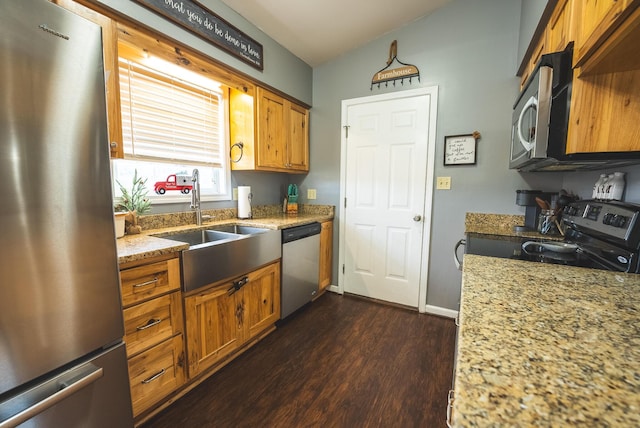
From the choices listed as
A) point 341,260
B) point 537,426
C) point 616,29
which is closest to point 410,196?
point 341,260

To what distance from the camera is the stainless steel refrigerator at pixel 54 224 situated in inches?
29.5

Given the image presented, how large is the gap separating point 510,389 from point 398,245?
2.33m

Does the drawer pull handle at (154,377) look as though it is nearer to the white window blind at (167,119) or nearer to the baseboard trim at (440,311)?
the white window blind at (167,119)

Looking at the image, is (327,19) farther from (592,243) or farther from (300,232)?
(592,243)

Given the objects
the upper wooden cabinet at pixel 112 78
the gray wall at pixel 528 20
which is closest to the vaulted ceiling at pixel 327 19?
the gray wall at pixel 528 20

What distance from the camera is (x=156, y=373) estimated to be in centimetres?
136

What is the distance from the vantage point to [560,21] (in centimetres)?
121

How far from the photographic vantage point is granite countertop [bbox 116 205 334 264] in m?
1.26

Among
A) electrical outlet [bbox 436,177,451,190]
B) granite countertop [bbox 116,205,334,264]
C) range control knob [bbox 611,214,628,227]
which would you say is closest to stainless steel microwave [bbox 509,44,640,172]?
range control knob [bbox 611,214,628,227]

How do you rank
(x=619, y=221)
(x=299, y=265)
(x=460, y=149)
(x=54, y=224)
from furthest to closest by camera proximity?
(x=299, y=265), (x=460, y=149), (x=619, y=221), (x=54, y=224)

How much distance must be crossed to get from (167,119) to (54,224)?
1.41 metres

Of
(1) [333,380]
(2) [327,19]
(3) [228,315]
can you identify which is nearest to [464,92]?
(2) [327,19]

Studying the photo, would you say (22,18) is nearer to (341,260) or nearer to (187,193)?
(187,193)

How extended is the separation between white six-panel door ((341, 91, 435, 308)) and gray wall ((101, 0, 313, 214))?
657mm
